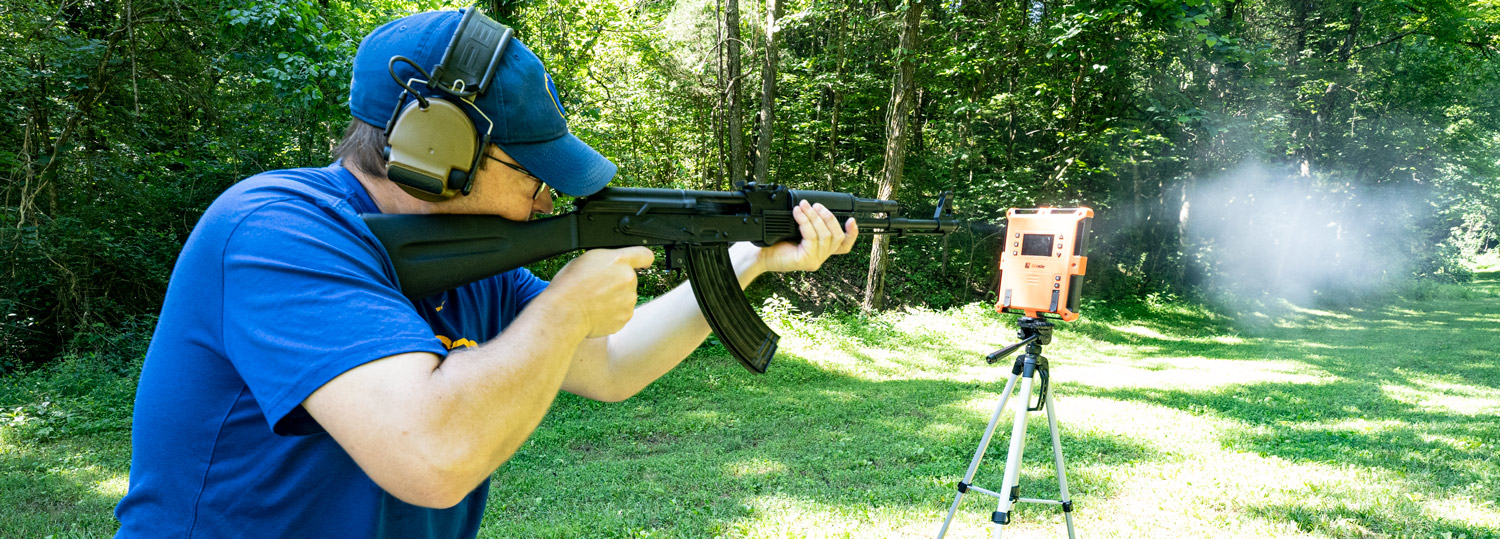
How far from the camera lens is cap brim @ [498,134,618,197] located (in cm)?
133

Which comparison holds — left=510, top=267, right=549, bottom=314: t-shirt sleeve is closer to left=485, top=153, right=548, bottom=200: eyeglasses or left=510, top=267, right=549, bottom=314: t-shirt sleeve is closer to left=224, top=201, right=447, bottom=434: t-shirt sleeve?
left=485, top=153, right=548, bottom=200: eyeglasses

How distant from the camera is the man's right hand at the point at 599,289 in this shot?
1271 mm

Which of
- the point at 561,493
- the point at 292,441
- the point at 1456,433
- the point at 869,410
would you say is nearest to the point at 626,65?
the point at 869,410

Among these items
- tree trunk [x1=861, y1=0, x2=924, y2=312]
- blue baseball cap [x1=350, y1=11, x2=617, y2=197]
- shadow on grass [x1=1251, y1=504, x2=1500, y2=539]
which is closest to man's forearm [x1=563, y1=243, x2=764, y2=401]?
blue baseball cap [x1=350, y1=11, x2=617, y2=197]

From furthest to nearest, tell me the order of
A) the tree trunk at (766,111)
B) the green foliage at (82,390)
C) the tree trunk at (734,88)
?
the tree trunk at (766,111)
the tree trunk at (734,88)
the green foliage at (82,390)

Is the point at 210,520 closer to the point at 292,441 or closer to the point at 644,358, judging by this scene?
the point at 292,441

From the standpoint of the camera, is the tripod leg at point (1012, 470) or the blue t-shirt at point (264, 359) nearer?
the blue t-shirt at point (264, 359)

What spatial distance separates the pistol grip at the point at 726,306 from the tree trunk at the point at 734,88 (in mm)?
9530

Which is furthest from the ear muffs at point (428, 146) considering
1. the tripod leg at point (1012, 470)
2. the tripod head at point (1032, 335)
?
the tripod head at point (1032, 335)

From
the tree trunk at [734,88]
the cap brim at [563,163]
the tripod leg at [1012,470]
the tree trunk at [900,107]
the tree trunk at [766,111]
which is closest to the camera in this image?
the cap brim at [563,163]

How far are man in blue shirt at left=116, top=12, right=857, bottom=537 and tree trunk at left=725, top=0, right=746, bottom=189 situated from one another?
34.9 ft

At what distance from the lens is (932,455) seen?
5.68 meters

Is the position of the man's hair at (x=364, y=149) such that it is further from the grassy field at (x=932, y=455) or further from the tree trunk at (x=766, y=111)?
the tree trunk at (x=766, y=111)

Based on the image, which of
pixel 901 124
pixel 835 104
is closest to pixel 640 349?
pixel 901 124
